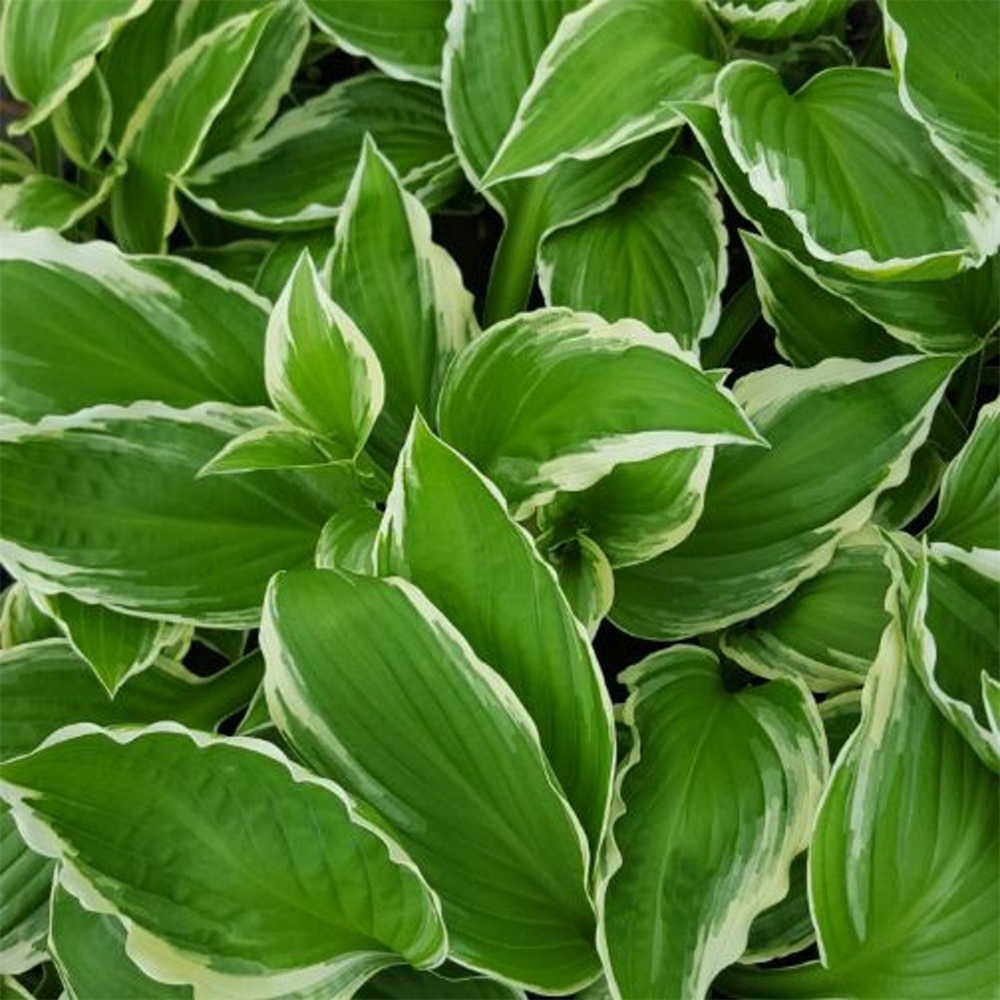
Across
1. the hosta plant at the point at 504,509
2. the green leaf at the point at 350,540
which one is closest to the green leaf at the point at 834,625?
the hosta plant at the point at 504,509

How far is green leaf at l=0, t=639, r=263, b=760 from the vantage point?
31.9 inches

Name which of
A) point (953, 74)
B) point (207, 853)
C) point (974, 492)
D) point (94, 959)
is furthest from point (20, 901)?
point (953, 74)

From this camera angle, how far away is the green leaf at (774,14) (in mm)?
770

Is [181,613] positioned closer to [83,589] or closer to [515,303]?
[83,589]

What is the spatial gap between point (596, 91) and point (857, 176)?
149mm

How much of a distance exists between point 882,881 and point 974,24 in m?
0.45

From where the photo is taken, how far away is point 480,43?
32.6 inches

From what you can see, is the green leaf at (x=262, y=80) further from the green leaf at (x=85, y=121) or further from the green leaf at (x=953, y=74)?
the green leaf at (x=953, y=74)

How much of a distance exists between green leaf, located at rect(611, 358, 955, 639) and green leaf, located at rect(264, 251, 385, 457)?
20cm

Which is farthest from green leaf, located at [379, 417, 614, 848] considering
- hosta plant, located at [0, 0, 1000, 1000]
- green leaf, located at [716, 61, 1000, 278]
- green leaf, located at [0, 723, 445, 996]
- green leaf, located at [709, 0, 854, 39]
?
green leaf, located at [709, 0, 854, 39]

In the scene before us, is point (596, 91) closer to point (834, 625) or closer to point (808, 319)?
point (808, 319)

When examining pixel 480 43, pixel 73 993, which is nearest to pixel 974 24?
pixel 480 43

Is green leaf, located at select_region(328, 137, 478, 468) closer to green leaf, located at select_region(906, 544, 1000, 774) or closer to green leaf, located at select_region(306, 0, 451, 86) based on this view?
green leaf, located at select_region(306, 0, 451, 86)

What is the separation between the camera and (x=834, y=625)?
771 millimetres
